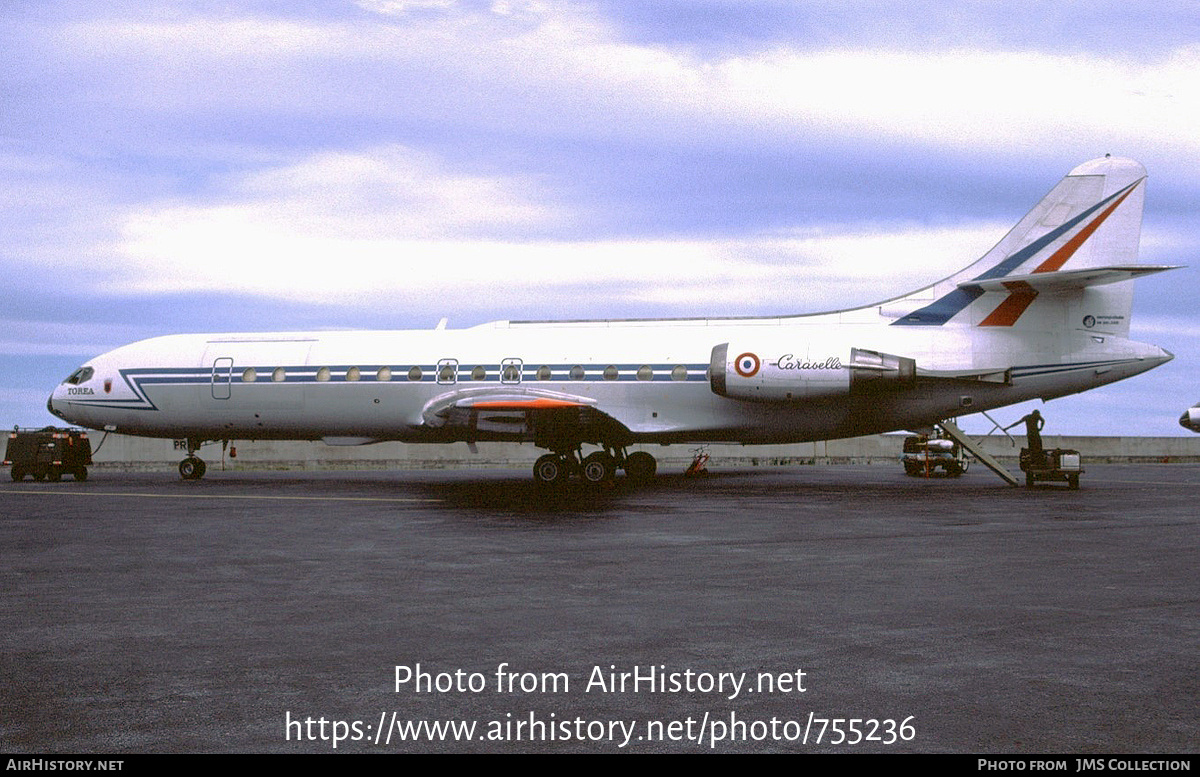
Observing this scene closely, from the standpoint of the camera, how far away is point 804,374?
2416cm

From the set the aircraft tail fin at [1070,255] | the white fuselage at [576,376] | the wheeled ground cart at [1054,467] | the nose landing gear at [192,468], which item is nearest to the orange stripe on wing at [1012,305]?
the aircraft tail fin at [1070,255]

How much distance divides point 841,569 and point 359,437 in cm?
1950

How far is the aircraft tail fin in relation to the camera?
2409cm

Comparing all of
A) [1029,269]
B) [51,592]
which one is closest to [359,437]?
[1029,269]

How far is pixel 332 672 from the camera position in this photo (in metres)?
6.49

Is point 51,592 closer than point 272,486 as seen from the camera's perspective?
Yes

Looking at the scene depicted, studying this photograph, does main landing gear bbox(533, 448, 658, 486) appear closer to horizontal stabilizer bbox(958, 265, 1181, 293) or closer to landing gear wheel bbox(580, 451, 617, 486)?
landing gear wheel bbox(580, 451, 617, 486)

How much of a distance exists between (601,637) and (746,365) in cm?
1738

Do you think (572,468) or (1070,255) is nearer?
(1070,255)

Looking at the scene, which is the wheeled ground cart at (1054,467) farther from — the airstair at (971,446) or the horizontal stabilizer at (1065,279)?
the horizontal stabilizer at (1065,279)

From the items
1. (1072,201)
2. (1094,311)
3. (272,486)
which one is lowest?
(272,486)

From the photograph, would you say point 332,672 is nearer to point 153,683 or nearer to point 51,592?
point 153,683

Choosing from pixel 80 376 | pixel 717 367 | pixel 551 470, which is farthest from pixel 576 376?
pixel 80 376

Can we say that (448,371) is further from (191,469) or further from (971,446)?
(971,446)
